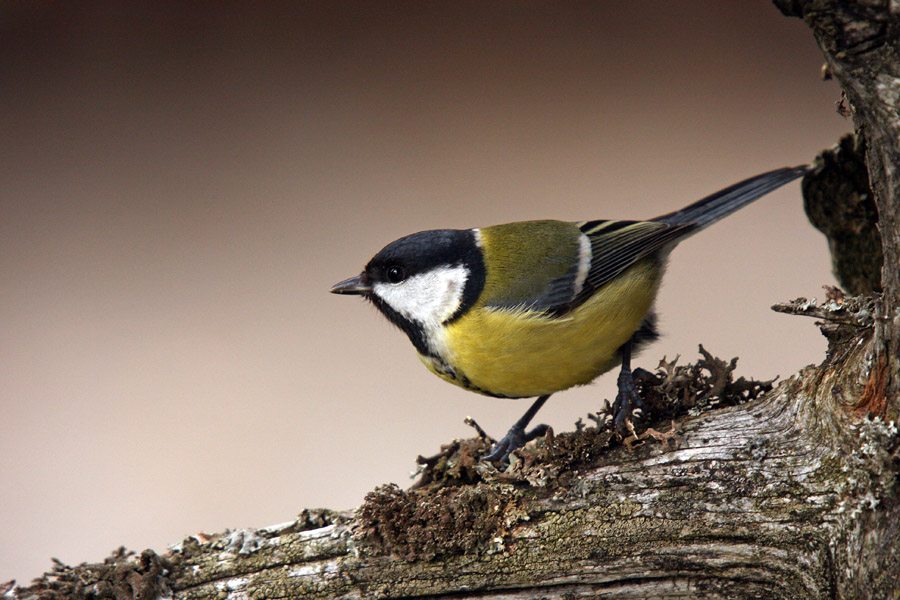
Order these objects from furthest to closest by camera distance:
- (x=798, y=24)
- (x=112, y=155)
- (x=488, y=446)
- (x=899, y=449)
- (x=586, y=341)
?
1. (x=112, y=155)
2. (x=798, y=24)
3. (x=488, y=446)
4. (x=586, y=341)
5. (x=899, y=449)

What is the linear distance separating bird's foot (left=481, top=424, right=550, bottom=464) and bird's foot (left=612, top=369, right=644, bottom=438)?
205mm

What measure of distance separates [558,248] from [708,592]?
73 centimetres

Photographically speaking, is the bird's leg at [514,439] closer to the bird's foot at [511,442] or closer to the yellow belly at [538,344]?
the bird's foot at [511,442]

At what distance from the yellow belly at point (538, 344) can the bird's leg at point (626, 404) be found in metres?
0.08

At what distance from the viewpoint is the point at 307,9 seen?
2.89 meters

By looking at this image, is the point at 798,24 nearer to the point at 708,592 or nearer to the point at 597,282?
the point at 597,282

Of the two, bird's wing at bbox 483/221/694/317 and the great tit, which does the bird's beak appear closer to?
the great tit

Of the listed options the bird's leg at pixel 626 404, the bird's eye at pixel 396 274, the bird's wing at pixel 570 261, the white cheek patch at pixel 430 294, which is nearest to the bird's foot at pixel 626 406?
the bird's leg at pixel 626 404

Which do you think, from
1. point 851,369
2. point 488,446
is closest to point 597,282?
point 488,446

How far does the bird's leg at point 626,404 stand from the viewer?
120cm

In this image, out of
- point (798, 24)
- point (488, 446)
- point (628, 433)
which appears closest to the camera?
point (628, 433)

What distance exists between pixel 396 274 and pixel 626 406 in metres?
0.53

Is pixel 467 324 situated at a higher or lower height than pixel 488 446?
higher

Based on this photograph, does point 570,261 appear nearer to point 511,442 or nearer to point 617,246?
point 617,246
